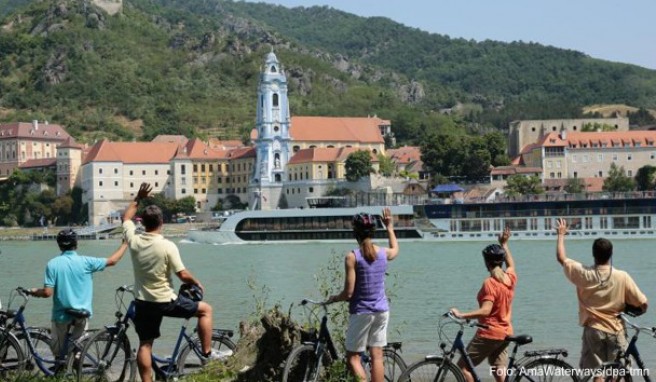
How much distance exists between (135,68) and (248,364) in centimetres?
15291

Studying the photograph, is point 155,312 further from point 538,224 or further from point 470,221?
point 538,224

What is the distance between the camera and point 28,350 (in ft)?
36.0

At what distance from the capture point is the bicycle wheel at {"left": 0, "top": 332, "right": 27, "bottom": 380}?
10883 mm

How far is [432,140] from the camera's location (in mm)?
100250

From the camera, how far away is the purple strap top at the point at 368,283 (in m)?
9.46

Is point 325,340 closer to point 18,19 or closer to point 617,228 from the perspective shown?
point 617,228

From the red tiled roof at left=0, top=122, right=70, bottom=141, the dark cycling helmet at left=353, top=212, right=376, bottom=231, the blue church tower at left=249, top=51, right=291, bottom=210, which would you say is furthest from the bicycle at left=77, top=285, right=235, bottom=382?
the red tiled roof at left=0, top=122, right=70, bottom=141

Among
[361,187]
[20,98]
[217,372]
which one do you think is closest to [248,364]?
[217,372]

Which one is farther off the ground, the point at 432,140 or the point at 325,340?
the point at 432,140

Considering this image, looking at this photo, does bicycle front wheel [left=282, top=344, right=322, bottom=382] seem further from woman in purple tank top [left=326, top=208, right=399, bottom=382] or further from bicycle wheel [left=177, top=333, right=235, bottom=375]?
bicycle wheel [left=177, top=333, right=235, bottom=375]

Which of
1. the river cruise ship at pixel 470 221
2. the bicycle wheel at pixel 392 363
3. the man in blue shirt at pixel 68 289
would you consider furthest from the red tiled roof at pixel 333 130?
the bicycle wheel at pixel 392 363

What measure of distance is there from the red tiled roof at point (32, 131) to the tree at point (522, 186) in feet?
168

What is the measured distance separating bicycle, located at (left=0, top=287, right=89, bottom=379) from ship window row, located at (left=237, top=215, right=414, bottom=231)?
6172 cm

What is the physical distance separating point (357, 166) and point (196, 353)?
87.2m
